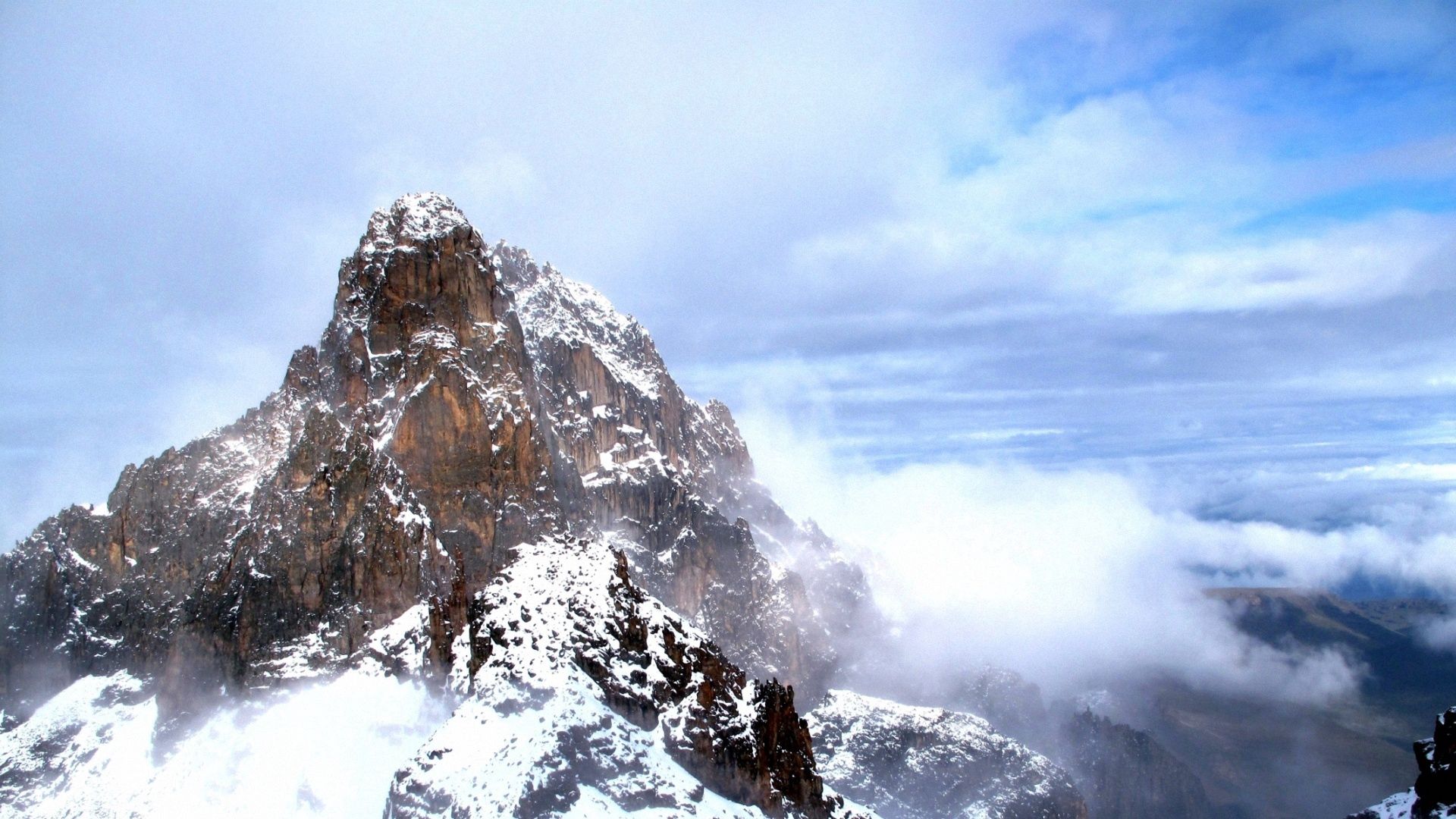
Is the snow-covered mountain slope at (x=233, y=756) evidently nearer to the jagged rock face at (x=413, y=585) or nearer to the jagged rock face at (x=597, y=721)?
the jagged rock face at (x=413, y=585)

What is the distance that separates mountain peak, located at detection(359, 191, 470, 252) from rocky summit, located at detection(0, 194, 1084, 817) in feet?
1.65

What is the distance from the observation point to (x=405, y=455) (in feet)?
543

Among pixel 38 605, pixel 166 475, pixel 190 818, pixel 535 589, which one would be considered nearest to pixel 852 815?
pixel 535 589

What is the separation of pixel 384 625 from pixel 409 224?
2843 inches

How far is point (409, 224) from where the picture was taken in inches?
7096

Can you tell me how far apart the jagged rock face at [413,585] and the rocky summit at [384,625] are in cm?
41

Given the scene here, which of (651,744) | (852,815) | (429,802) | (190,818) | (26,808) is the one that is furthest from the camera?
(26,808)

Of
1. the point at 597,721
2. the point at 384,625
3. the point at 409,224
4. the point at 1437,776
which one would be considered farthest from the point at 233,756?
the point at 1437,776

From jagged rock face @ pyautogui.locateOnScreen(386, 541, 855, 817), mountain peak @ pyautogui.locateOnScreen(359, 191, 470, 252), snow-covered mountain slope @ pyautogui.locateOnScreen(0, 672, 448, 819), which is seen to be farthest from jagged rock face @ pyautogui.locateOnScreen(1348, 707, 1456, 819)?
mountain peak @ pyautogui.locateOnScreen(359, 191, 470, 252)

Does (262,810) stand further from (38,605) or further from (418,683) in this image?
(38,605)

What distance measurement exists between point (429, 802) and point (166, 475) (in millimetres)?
113524

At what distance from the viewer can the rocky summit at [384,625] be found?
108312mm

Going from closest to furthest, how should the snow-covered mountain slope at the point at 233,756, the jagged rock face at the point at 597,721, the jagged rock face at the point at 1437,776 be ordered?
1. the jagged rock face at the point at 1437,776
2. the jagged rock face at the point at 597,721
3. the snow-covered mountain slope at the point at 233,756

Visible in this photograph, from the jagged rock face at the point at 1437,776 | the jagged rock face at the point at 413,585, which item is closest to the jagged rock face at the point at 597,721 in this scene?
the jagged rock face at the point at 413,585
